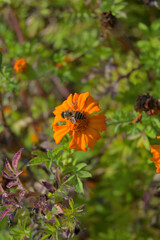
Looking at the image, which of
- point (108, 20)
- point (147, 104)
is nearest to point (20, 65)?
point (108, 20)

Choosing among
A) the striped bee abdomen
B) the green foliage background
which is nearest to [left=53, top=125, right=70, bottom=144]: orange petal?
the striped bee abdomen

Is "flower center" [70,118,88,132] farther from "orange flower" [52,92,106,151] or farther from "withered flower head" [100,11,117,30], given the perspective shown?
"withered flower head" [100,11,117,30]

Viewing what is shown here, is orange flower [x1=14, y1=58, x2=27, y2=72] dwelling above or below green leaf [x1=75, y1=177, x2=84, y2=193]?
above

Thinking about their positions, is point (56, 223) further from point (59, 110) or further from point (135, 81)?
point (135, 81)

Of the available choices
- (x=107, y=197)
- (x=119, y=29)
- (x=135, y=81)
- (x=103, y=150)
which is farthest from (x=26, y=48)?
(x=107, y=197)

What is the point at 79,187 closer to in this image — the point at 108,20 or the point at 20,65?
the point at 20,65

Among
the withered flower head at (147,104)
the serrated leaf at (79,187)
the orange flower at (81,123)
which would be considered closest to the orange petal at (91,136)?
the orange flower at (81,123)

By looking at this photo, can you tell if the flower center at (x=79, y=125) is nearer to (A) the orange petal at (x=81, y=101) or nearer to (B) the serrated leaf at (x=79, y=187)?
(A) the orange petal at (x=81, y=101)
